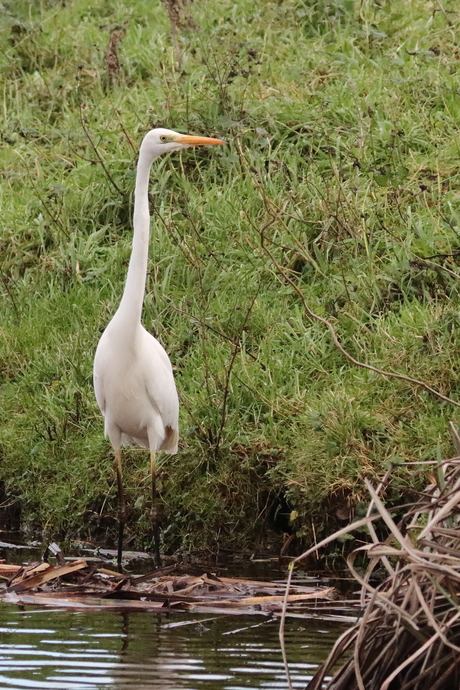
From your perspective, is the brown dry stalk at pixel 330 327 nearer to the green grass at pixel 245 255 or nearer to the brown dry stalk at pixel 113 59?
the green grass at pixel 245 255

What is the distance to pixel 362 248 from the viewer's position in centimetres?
794

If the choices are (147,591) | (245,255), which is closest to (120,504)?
(147,591)

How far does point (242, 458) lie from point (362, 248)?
1.92 meters

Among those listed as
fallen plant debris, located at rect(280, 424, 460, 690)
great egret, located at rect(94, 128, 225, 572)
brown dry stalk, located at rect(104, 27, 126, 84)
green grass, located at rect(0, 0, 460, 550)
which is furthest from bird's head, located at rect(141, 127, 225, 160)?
brown dry stalk, located at rect(104, 27, 126, 84)

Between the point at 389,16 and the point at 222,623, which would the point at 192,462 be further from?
the point at 389,16

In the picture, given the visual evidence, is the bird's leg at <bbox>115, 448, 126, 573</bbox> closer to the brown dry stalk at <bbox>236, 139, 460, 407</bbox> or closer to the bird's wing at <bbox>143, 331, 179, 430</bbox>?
the bird's wing at <bbox>143, 331, 179, 430</bbox>

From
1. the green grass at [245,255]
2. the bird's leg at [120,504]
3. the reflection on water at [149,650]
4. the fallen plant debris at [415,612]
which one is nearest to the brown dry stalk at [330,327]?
the green grass at [245,255]

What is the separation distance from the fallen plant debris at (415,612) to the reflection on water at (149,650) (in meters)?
0.70

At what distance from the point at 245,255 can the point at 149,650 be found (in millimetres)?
3978

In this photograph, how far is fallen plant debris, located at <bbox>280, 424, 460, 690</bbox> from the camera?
3145 mm

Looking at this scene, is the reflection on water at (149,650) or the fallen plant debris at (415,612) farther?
the reflection on water at (149,650)

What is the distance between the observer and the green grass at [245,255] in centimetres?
666

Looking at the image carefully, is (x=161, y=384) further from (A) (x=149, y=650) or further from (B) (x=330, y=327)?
(B) (x=330, y=327)

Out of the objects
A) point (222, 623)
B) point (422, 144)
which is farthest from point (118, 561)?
point (422, 144)
